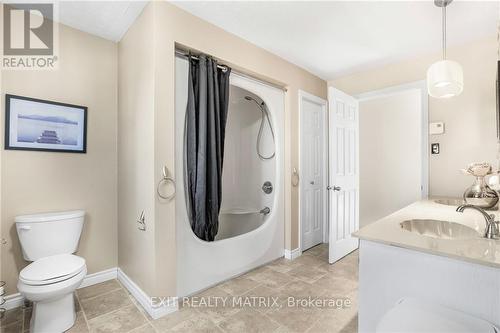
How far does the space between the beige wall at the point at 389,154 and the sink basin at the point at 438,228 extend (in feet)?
8.19

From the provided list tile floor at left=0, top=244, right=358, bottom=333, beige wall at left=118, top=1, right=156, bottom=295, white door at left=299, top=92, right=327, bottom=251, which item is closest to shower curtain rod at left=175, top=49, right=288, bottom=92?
beige wall at left=118, top=1, right=156, bottom=295

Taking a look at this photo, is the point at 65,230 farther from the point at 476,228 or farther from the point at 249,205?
the point at 476,228

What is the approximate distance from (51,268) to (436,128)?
3.74 m

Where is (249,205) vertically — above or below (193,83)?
below

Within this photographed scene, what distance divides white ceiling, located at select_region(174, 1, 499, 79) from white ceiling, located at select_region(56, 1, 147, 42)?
0.46 meters

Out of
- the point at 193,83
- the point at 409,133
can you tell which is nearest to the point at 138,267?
the point at 193,83

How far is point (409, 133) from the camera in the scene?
375 cm

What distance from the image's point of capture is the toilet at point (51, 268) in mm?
1514

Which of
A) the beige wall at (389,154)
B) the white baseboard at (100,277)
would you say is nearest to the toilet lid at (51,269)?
the white baseboard at (100,277)

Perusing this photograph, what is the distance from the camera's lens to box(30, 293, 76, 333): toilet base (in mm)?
1566

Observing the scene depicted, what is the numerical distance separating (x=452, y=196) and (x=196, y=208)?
8.81ft

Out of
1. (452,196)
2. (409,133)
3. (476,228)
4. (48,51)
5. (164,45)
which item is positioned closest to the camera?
(476,228)

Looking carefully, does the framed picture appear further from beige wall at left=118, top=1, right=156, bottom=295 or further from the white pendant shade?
the white pendant shade

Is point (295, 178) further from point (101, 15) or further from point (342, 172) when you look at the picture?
point (101, 15)
